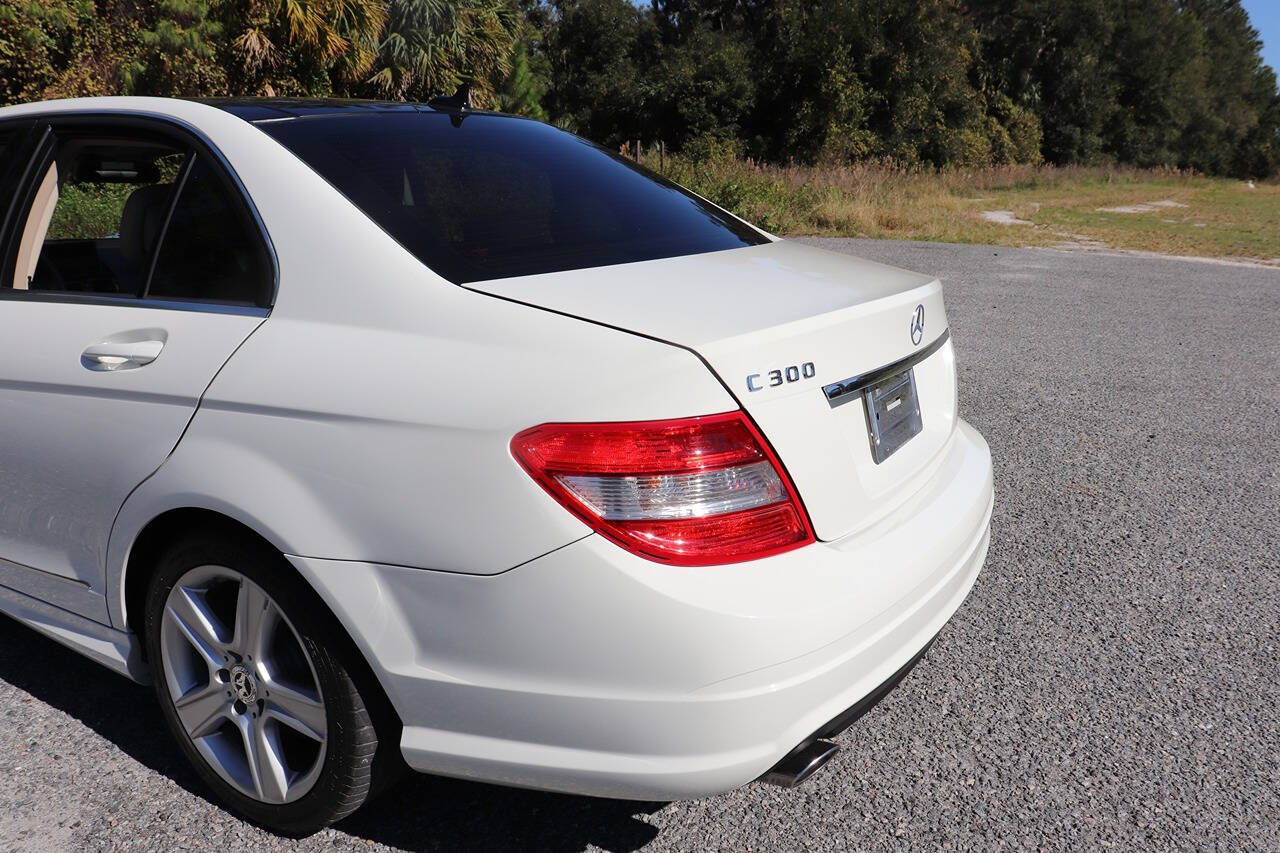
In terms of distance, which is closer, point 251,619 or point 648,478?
point 648,478

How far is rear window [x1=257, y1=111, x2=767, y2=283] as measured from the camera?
212cm

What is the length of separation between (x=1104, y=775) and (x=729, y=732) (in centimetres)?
126

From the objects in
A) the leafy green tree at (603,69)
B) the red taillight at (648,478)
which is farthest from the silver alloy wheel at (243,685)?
the leafy green tree at (603,69)

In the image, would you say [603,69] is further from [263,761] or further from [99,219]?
[263,761]

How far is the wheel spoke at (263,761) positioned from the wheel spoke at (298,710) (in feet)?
0.24

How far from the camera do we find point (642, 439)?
1695 millimetres

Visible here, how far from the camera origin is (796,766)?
185cm

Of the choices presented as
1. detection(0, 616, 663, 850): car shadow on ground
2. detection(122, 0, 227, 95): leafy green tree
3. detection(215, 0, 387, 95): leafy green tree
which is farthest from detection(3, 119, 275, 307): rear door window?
detection(122, 0, 227, 95): leafy green tree

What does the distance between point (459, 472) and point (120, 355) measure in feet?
3.20

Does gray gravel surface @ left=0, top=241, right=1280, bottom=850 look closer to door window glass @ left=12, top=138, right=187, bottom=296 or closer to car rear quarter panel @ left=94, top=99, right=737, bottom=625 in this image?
car rear quarter panel @ left=94, top=99, right=737, bottom=625

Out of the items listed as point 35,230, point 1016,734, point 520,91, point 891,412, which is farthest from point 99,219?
point 520,91

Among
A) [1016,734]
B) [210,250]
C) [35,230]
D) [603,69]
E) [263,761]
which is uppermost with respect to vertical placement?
[603,69]

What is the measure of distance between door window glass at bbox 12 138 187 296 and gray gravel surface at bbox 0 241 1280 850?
1.15m

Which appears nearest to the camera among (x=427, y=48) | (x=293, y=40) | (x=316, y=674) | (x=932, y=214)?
(x=316, y=674)
